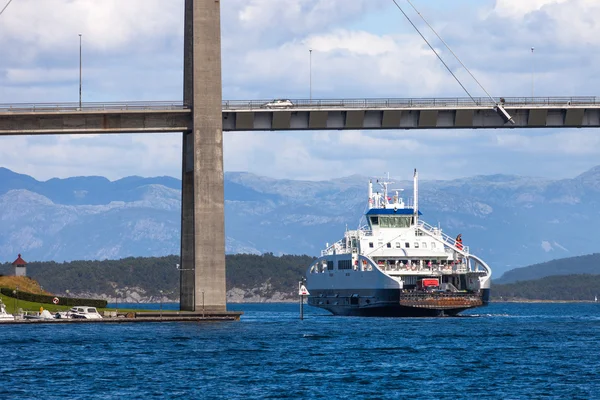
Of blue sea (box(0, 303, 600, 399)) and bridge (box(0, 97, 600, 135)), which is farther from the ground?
bridge (box(0, 97, 600, 135))

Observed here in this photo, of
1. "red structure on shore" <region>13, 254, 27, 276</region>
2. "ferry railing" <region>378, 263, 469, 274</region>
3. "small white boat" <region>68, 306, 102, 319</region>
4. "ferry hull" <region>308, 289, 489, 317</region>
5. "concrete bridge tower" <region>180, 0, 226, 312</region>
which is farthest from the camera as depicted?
"red structure on shore" <region>13, 254, 27, 276</region>

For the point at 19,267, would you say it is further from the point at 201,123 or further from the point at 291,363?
the point at 291,363

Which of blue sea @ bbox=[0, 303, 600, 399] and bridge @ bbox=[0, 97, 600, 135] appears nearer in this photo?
blue sea @ bbox=[0, 303, 600, 399]

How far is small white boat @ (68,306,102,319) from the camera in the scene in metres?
109

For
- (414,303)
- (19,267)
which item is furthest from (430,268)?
(19,267)

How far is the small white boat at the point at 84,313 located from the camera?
357 feet

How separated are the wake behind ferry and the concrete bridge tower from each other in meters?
24.0

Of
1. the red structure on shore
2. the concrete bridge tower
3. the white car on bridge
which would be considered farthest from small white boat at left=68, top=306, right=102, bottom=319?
the red structure on shore

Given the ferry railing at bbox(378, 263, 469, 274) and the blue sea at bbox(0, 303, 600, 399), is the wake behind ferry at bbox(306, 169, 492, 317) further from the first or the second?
the blue sea at bbox(0, 303, 600, 399)

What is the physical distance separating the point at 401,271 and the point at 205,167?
29.6 metres

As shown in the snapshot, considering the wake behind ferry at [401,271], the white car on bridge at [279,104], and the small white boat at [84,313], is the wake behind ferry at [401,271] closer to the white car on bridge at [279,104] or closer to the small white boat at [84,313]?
the white car on bridge at [279,104]

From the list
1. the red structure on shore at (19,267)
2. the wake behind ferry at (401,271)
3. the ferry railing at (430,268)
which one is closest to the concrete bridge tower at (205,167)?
the wake behind ferry at (401,271)

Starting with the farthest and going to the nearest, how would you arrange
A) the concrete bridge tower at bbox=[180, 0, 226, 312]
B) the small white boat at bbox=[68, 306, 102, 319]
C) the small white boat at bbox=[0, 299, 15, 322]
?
the small white boat at bbox=[68, 306, 102, 319]
the small white boat at bbox=[0, 299, 15, 322]
the concrete bridge tower at bbox=[180, 0, 226, 312]

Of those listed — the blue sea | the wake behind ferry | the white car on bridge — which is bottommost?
the blue sea
